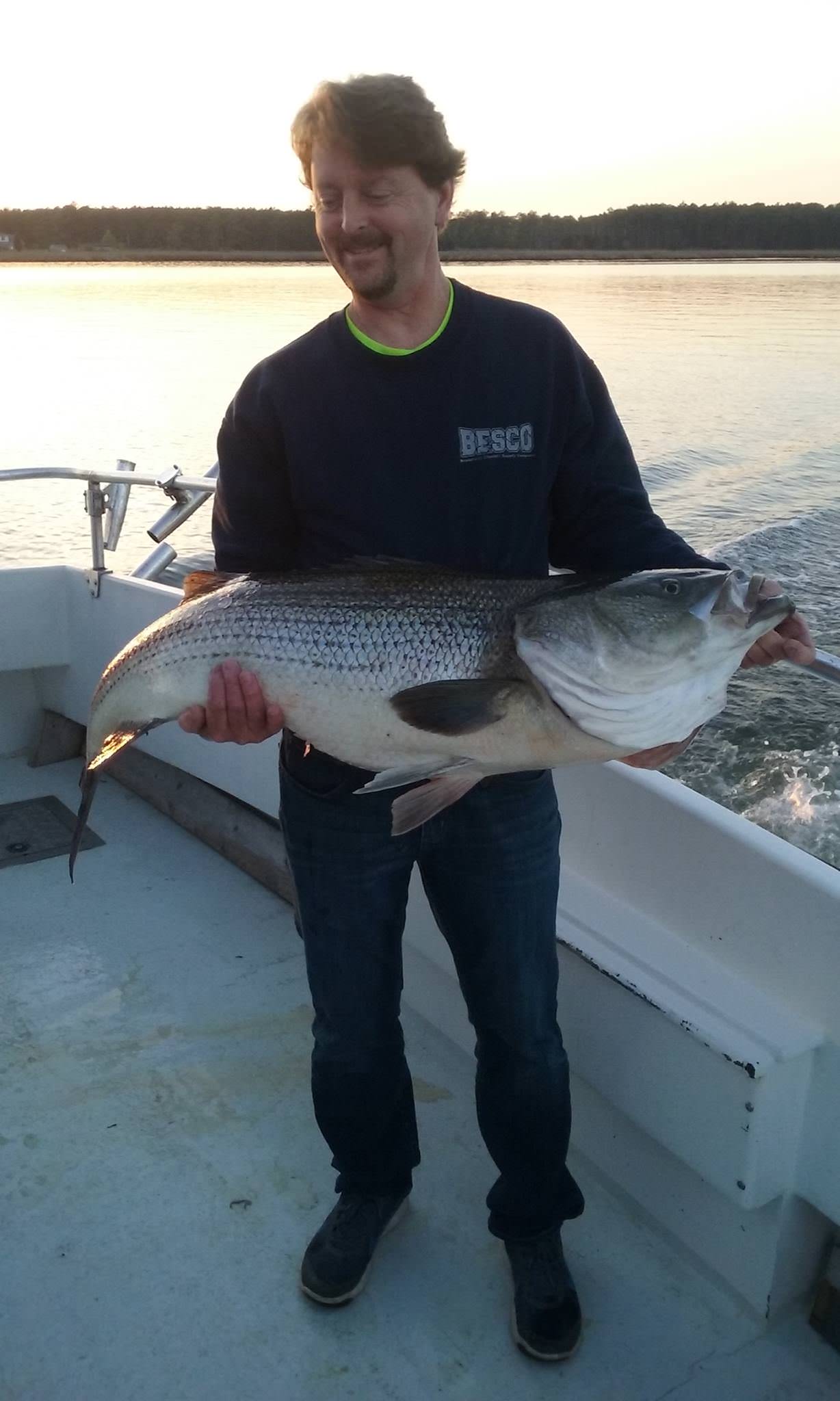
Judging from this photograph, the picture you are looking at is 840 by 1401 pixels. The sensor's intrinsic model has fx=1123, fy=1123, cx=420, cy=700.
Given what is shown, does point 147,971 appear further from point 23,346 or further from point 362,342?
→ point 23,346

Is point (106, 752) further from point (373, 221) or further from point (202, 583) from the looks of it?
point (373, 221)

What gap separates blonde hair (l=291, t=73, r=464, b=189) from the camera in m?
2.04

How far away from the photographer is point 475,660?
2.08 m

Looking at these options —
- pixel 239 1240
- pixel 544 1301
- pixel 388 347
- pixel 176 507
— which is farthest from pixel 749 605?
pixel 176 507

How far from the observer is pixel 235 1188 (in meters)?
2.80

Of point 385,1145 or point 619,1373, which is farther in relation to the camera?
point 385,1145

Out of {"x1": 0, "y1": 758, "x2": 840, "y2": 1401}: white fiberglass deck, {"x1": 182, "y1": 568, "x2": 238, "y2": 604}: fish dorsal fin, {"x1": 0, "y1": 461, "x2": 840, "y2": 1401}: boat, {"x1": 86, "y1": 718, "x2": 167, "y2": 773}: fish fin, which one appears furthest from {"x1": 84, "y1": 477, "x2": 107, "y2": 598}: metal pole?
{"x1": 182, "y1": 568, "x2": 238, "y2": 604}: fish dorsal fin

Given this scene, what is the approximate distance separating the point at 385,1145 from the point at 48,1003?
1.45 metres

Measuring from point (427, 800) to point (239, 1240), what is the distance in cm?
133

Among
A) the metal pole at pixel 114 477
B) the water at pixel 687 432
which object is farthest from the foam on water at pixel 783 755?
the metal pole at pixel 114 477

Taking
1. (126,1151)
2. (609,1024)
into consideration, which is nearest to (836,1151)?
(609,1024)

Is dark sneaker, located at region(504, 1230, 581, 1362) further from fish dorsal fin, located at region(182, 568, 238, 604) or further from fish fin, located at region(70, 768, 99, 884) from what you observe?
fish dorsal fin, located at region(182, 568, 238, 604)

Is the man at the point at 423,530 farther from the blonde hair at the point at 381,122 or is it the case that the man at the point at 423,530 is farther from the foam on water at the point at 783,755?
the foam on water at the point at 783,755

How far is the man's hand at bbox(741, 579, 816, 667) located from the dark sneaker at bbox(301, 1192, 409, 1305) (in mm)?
1504
